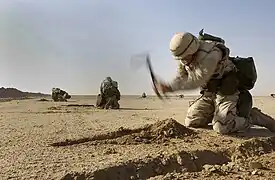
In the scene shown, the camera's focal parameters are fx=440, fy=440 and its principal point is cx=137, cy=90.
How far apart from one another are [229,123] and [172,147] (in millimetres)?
1511

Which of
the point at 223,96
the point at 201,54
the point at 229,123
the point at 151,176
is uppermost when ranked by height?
the point at 201,54

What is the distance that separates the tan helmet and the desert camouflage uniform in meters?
0.13

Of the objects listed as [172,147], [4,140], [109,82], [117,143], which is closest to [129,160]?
[172,147]

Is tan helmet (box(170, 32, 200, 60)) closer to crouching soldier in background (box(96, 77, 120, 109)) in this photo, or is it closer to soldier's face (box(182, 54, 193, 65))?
soldier's face (box(182, 54, 193, 65))

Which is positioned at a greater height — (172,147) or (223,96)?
(223,96)

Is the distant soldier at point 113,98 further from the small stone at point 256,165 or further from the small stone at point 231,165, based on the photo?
the small stone at point 256,165

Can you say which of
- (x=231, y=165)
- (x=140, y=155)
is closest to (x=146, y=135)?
(x=140, y=155)

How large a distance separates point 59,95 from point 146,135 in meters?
27.7

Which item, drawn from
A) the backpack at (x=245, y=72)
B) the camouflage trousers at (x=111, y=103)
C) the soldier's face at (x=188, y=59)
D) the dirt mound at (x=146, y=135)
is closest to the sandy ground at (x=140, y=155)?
the dirt mound at (x=146, y=135)

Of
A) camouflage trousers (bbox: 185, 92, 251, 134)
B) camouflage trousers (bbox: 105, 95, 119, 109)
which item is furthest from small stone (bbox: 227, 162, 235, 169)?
camouflage trousers (bbox: 105, 95, 119, 109)

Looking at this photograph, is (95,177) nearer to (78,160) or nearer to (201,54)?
(78,160)

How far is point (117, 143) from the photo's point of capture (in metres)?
6.28

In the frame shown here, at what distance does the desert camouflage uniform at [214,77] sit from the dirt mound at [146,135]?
0.55 m

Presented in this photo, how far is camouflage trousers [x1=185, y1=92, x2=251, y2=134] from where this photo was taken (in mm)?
6879
